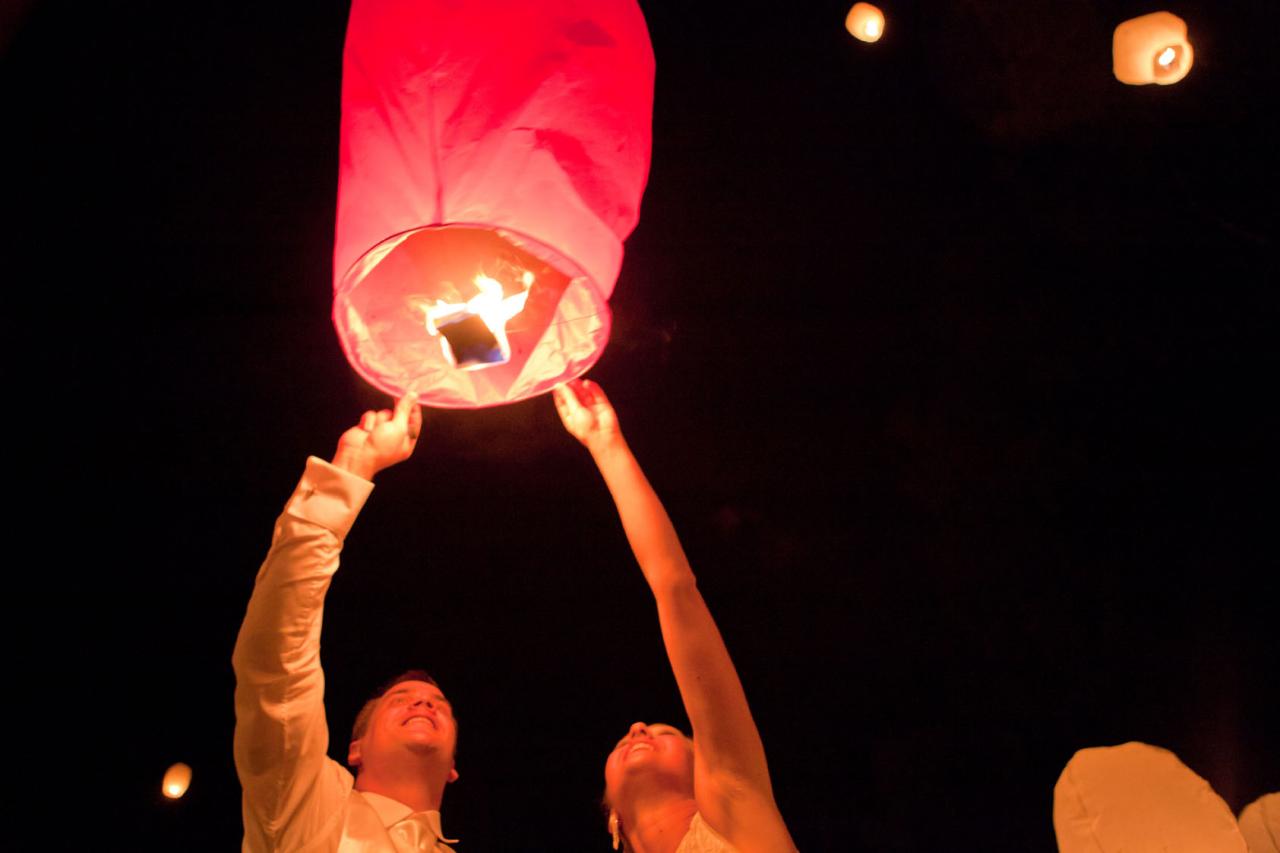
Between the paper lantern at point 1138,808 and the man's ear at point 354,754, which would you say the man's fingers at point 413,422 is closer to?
the man's ear at point 354,754

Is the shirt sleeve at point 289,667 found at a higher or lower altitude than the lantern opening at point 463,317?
lower

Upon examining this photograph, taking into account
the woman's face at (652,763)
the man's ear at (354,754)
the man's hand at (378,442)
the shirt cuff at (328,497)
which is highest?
the man's hand at (378,442)

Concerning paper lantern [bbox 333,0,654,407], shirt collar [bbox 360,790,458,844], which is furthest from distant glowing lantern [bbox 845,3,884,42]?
shirt collar [bbox 360,790,458,844]

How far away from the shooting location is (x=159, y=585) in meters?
3.54

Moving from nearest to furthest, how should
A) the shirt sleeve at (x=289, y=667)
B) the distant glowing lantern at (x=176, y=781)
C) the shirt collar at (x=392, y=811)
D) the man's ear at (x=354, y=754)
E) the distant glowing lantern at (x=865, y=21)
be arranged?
the shirt sleeve at (x=289, y=667), the shirt collar at (x=392, y=811), the man's ear at (x=354, y=754), the distant glowing lantern at (x=865, y=21), the distant glowing lantern at (x=176, y=781)

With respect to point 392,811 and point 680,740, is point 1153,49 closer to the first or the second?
point 680,740

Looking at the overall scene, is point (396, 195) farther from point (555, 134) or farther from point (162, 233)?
point (162, 233)

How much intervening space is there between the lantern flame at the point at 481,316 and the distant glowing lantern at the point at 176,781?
2.74 metres

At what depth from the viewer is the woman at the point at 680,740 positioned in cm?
201

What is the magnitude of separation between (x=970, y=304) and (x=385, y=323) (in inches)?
91.5

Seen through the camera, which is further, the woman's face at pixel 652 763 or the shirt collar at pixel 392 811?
the woman's face at pixel 652 763

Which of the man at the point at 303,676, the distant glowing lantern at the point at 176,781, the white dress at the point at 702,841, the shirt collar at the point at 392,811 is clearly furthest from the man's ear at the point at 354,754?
the distant glowing lantern at the point at 176,781

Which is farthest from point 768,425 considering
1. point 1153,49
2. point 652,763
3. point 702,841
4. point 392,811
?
point 392,811

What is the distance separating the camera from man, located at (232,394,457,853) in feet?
5.87
